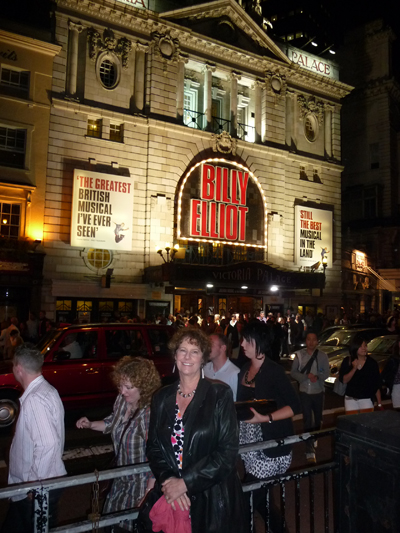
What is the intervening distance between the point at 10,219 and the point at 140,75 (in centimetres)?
1074

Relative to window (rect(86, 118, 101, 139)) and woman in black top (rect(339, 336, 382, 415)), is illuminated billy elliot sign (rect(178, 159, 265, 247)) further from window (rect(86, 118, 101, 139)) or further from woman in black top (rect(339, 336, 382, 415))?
woman in black top (rect(339, 336, 382, 415))

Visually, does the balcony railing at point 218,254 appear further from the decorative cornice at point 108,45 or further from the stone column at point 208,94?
the decorative cornice at point 108,45

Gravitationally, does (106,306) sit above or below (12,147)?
below

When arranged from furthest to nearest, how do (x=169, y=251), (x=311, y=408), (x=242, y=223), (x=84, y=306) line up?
(x=242, y=223) → (x=169, y=251) → (x=84, y=306) → (x=311, y=408)

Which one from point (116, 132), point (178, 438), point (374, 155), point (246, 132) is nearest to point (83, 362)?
point (178, 438)

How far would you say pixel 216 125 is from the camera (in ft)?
90.1

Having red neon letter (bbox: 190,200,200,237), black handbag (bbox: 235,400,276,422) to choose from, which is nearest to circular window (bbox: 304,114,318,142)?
red neon letter (bbox: 190,200,200,237)

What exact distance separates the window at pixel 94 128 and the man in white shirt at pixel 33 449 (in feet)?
69.5

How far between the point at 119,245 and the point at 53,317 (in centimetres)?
475

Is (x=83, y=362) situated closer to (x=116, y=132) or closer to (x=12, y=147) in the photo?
(x=12, y=147)

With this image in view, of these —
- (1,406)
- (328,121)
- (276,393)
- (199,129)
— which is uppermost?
(328,121)

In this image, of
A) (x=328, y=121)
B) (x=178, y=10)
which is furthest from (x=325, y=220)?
(x=178, y=10)

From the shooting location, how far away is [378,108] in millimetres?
41281

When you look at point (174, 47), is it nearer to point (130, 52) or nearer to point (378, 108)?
point (130, 52)
